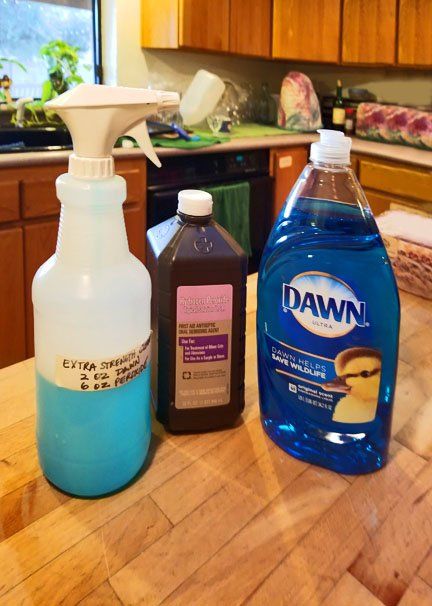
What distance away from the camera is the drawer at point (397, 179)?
277 cm

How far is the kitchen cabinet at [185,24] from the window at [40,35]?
0.28m

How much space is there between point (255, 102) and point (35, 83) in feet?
4.71

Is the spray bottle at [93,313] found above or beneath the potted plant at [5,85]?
beneath

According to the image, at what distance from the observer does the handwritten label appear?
1.51 ft

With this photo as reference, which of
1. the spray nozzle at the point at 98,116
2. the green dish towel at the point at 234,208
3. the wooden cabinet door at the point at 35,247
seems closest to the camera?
the spray nozzle at the point at 98,116

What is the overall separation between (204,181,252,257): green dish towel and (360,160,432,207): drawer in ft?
2.16

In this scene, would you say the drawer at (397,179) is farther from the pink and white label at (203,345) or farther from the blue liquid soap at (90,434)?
the blue liquid soap at (90,434)

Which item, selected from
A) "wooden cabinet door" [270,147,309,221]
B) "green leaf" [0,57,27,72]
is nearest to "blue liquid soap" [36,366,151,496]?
"green leaf" [0,57,27,72]

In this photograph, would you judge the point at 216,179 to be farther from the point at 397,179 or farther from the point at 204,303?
the point at 204,303

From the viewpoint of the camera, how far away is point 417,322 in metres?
0.87

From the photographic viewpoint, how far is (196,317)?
0.55m

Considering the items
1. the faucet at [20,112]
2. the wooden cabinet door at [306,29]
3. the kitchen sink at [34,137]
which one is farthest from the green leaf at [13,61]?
the wooden cabinet door at [306,29]

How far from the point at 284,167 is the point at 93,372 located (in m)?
2.73

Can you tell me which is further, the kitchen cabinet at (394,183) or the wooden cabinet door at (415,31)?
the wooden cabinet door at (415,31)
